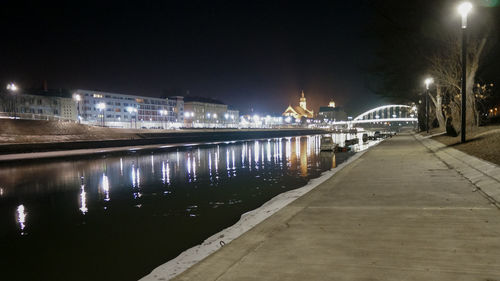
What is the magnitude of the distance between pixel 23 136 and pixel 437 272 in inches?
2225

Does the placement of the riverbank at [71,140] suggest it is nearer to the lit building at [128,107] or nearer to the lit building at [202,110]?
the lit building at [128,107]

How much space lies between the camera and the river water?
25.5ft

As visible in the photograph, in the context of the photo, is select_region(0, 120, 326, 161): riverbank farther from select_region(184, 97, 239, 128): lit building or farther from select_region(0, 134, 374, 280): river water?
select_region(184, 97, 239, 128): lit building

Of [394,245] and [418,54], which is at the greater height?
[418,54]

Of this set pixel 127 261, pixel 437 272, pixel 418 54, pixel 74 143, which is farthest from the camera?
pixel 74 143

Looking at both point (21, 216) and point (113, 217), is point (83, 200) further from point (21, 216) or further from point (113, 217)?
point (113, 217)

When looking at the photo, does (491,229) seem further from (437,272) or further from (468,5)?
(468,5)

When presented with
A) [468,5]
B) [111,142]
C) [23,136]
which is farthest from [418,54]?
[23,136]

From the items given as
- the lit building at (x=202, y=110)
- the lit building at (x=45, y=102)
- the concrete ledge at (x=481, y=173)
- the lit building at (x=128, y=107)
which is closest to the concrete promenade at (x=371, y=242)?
the concrete ledge at (x=481, y=173)

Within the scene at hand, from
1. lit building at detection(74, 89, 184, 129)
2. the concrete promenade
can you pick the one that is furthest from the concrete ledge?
lit building at detection(74, 89, 184, 129)

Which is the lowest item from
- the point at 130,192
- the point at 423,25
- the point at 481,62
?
the point at 130,192

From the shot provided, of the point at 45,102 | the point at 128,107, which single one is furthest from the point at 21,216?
the point at 45,102

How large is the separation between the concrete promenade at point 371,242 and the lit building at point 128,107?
9518cm

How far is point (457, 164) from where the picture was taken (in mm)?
16016
